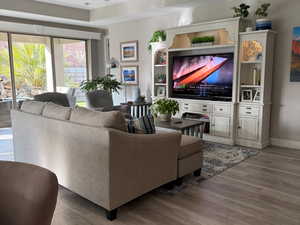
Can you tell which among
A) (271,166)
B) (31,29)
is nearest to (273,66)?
(271,166)

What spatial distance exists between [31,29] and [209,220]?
6.48m

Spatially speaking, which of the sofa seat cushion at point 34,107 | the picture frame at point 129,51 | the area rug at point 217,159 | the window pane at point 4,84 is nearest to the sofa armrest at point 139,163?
the area rug at point 217,159

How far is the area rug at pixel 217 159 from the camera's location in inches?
129

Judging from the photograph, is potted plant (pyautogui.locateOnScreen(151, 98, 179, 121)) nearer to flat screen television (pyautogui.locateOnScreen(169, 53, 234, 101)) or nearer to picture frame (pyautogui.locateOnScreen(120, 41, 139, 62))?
flat screen television (pyautogui.locateOnScreen(169, 53, 234, 101))

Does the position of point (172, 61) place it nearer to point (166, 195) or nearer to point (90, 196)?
point (166, 195)

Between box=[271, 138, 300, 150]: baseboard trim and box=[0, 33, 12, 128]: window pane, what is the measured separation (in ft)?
20.7

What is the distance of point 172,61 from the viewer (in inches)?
225

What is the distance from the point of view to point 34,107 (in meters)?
3.22

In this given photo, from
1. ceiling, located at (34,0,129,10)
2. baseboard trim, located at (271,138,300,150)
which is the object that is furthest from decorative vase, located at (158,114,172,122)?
ceiling, located at (34,0,129,10)

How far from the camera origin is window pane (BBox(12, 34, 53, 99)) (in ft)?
22.9

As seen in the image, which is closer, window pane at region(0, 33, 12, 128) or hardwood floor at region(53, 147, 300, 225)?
hardwood floor at region(53, 147, 300, 225)

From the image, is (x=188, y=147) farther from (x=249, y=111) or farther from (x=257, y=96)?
(x=257, y=96)

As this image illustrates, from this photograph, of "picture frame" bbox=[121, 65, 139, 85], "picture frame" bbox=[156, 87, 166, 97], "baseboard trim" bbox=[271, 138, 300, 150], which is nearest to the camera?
"baseboard trim" bbox=[271, 138, 300, 150]

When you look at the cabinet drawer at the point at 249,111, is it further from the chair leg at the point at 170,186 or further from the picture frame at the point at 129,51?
the picture frame at the point at 129,51
